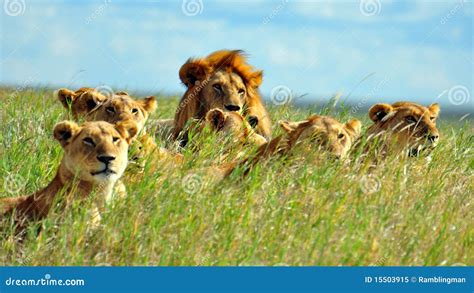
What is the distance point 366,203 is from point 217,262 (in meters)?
1.28

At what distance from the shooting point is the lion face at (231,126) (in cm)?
860

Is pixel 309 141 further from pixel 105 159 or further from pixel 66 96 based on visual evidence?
pixel 66 96

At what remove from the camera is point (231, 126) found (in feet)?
28.6

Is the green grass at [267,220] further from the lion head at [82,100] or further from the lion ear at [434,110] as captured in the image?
the lion ear at [434,110]

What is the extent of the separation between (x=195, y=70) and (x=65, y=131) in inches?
160

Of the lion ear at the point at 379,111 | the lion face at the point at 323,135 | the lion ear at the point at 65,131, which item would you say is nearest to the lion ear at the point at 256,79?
the lion ear at the point at 379,111

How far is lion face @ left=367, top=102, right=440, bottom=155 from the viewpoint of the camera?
8.23 m

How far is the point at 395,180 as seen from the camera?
6902 mm

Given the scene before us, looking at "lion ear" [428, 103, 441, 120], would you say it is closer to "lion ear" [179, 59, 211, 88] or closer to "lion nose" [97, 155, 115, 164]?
"lion ear" [179, 59, 211, 88]

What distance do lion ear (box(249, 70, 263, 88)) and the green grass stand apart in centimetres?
312

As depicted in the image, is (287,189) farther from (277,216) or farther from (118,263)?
(118,263)

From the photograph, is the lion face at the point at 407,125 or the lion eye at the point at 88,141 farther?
the lion face at the point at 407,125

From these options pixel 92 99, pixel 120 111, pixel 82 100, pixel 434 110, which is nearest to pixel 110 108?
pixel 120 111

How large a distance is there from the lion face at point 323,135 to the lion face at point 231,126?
119cm
